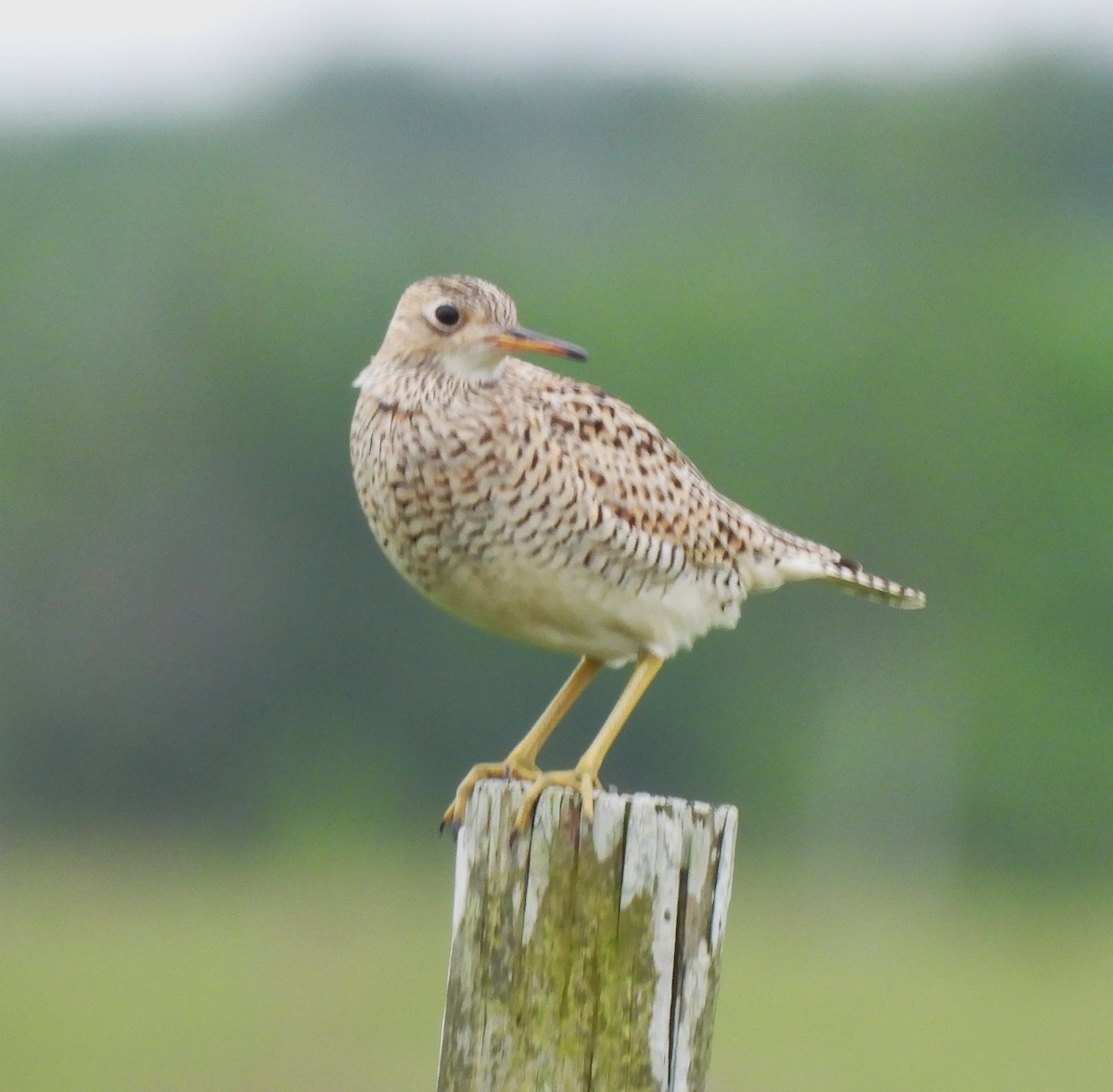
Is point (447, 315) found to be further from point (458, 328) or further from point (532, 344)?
point (532, 344)

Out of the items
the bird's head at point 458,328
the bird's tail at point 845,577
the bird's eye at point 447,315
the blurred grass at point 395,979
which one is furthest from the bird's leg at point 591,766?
the blurred grass at point 395,979

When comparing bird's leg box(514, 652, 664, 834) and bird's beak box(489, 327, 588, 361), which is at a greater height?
bird's beak box(489, 327, 588, 361)

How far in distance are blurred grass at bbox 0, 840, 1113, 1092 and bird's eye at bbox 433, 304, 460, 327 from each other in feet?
67.5

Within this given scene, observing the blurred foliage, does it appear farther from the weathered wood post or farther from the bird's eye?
the weathered wood post

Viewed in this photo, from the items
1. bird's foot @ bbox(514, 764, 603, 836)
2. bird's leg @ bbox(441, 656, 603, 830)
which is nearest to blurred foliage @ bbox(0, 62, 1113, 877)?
bird's leg @ bbox(441, 656, 603, 830)

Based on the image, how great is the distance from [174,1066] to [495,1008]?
26.2 m

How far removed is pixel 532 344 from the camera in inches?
368

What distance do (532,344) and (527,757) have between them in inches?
69.2

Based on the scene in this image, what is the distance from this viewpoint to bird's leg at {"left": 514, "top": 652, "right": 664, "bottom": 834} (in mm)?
7500

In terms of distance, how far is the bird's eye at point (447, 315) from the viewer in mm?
9750

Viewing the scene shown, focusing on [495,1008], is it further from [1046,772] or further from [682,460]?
[1046,772]

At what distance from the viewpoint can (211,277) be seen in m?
65.5

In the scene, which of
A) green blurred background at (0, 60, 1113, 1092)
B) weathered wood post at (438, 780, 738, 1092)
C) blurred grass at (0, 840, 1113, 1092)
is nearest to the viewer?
weathered wood post at (438, 780, 738, 1092)

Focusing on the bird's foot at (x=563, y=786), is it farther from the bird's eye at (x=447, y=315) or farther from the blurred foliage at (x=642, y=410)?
the blurred foliage at (x=642, y=410)
